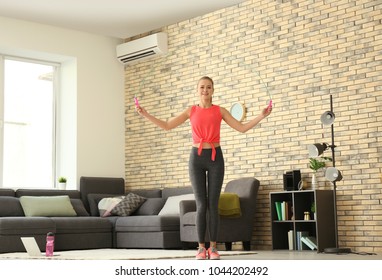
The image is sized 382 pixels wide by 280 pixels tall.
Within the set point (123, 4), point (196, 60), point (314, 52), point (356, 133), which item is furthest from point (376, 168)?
point (123, 4)

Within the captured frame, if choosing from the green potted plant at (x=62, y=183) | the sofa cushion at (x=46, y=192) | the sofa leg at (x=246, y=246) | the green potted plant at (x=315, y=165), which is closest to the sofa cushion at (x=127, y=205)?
the sofa cushion at (x=46, y=192)

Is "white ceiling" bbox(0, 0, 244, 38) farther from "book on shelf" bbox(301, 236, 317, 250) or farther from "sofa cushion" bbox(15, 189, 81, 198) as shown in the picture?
"book on shelf" bbox(301, 236, 317, 250)

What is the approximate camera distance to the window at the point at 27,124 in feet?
31.9

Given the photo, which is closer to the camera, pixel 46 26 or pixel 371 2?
pixel 371 2

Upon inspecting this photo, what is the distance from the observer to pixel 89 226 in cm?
855

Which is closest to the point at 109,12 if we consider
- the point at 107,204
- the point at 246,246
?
the point at 107,204

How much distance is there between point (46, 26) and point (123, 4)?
1.48 metres

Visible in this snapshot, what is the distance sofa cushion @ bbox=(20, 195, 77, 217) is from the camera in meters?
8.63

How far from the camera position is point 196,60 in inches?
374

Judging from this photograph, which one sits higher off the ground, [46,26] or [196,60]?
[46,26]

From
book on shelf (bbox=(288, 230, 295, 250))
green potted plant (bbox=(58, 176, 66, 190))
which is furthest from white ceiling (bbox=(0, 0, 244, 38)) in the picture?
book on shelf (bbox=(288, 230, 295, 250))
